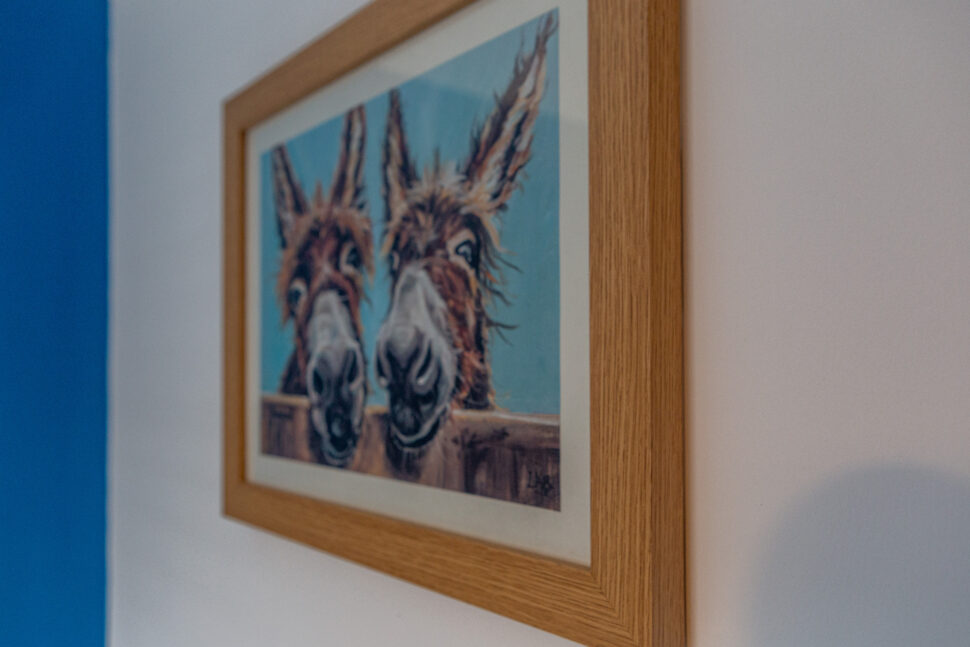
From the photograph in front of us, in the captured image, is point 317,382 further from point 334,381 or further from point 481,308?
point 481,308

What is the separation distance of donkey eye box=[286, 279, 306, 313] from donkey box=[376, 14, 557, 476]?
15 cm

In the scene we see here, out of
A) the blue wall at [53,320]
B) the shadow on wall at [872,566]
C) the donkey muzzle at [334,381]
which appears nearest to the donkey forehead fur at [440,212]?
the donkey muzzle at [334,381]

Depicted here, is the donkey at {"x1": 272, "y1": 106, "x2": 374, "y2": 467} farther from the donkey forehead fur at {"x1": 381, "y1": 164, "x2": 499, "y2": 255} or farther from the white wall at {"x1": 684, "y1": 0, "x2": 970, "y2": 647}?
the white wall at {"x1": 684, "y1": 0, "x2": 970, "y2": 647}

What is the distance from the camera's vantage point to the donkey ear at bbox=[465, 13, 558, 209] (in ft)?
1.65

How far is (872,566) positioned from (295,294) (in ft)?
1.86

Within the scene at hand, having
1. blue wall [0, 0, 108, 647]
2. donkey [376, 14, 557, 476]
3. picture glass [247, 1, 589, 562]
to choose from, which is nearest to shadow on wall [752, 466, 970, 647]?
picture glass [247, 1, 589, 562]

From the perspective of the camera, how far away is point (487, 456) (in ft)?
1.77

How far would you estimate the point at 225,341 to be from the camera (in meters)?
0.86

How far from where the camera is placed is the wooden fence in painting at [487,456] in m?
0.49

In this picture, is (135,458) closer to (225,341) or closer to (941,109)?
(225,341)

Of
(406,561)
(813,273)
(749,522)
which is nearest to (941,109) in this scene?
(813,273)

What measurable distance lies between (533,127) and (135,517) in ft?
2.97
